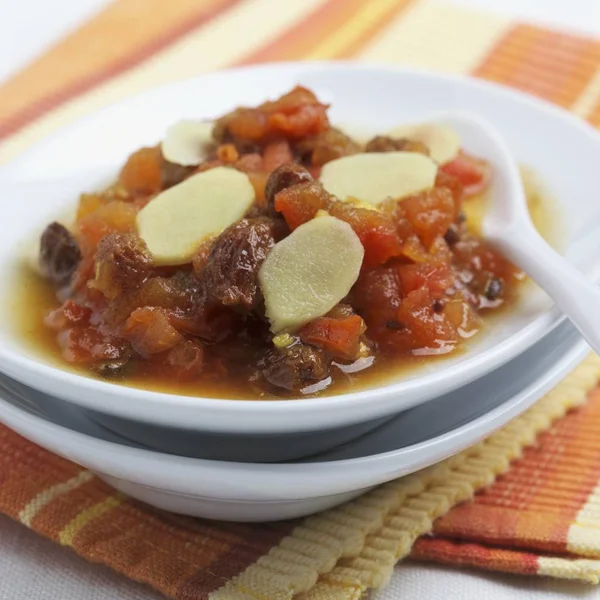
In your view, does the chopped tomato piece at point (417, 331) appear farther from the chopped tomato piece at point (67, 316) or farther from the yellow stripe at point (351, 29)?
the yellow stripe at point (351, 29)

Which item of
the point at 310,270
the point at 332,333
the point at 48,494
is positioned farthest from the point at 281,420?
the point at 48,494

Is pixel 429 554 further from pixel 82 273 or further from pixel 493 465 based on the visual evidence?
pixel 82 273

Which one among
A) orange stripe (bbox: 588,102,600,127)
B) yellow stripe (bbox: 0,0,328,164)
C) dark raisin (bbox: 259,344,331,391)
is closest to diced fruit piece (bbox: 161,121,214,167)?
dark raisin (bbox: 259,344,331,391)

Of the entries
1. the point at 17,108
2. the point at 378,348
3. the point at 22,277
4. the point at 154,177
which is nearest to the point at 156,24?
the point at 17,108

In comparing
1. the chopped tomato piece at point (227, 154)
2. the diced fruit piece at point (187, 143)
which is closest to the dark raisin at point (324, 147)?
the chopped tomato piece at point (227, 154)

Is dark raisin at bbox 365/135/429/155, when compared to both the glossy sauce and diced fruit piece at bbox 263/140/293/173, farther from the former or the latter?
the glossy sauce

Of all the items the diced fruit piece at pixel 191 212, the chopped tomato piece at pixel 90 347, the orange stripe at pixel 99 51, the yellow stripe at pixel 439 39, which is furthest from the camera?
the yellow stripe at pixel 439 39
